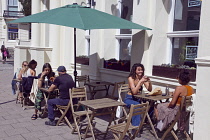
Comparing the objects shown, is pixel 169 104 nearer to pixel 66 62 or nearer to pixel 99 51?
pixel 99 51

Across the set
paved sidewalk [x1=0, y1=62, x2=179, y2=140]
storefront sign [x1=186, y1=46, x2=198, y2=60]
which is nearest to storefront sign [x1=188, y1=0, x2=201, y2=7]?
storefront sign [x1=186, y1=46, x2=198, y2=60]

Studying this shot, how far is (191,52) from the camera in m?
5.61

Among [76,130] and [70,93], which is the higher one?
[70,93]

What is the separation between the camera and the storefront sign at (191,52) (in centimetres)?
552

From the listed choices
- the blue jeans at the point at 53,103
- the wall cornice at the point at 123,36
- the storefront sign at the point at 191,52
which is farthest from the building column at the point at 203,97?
the wall cornice at the point at 123,36

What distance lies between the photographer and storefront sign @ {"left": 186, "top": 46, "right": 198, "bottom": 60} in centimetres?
552

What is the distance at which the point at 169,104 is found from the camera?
473cm

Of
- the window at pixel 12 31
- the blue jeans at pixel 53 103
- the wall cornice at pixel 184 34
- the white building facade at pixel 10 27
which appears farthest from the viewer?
the window at pixel 12 31

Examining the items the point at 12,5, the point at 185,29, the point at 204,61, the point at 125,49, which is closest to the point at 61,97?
the point at 125,49

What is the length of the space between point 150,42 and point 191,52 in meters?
0.98

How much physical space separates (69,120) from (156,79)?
2163 mm

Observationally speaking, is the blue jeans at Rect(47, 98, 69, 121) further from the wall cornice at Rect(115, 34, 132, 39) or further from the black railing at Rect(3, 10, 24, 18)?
the black railing at Rect(3, 10, 24, 18)

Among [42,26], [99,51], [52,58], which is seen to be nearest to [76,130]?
[99,51]

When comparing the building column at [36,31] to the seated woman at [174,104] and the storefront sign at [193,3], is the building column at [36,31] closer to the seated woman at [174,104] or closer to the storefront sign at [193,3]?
the storefront sign at [193,3]
